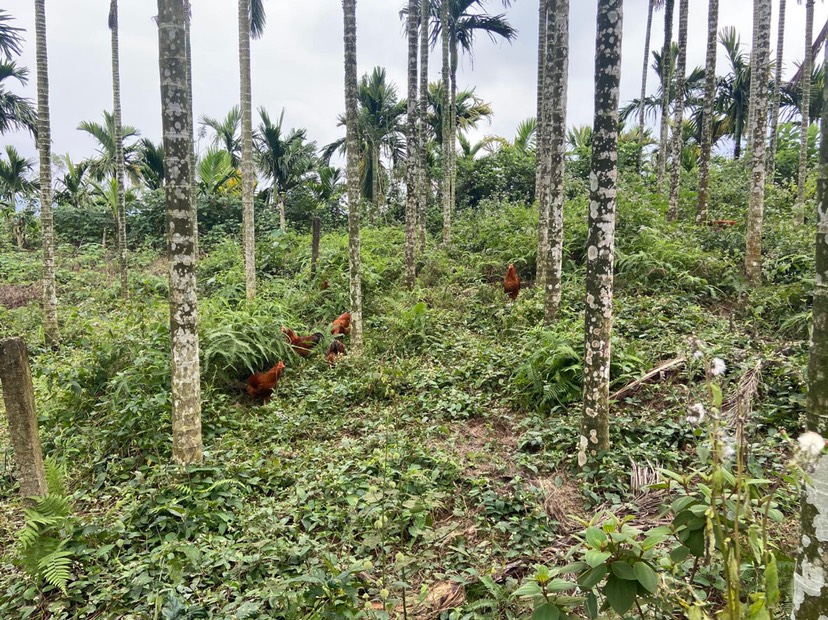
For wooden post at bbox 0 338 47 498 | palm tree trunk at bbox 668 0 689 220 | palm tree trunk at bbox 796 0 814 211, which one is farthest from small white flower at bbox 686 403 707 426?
palm tree trunk at bbox 796 0 814 211

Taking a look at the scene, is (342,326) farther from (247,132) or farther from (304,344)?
(247,132)

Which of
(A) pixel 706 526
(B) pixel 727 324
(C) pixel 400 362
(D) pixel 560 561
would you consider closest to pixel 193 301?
(C) pixel 400 362

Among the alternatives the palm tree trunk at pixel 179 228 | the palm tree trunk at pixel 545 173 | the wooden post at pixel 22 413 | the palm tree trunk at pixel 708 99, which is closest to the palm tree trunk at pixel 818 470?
the palm tree trunk at pixel 179 228

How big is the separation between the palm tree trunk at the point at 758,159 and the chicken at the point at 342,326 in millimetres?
6534

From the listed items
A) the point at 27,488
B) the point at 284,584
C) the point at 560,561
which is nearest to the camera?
the point at 284,584

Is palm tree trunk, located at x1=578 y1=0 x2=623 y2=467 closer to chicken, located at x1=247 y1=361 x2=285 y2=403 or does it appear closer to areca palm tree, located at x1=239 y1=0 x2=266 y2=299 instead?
chicken, located at x1=247 y1=361 x2=285 y2=403

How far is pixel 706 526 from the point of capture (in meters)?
1.77

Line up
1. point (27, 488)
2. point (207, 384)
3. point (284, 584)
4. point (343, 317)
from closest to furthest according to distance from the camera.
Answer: point (284, 584) → point (27, 488) → point (207, 384) → point (343, 317)

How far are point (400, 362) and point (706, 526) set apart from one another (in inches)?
214

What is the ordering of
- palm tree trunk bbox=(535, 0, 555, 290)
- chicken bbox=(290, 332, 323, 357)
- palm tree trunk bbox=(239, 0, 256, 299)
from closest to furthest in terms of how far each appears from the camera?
chicken bbox=(290, 332, 323, 357) → palm tree trunk bbox=(535, 0, 555, 290) → palm tree trunk bbox=(239, 0, 256, 299)

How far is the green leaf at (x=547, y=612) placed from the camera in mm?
1737

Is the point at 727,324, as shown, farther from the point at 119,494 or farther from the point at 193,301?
the point at 119,494

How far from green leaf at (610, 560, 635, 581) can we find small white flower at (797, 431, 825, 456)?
783 millimetres

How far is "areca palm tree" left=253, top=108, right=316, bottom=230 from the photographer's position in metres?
16.4
